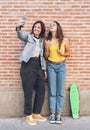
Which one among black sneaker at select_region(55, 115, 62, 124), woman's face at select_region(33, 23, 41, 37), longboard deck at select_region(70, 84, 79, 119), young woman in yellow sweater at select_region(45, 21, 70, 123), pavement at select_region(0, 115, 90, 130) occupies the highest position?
woman's face at select_region(33, 23, 41, 37)

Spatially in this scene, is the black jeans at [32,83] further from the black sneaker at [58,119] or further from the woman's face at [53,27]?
the woman's face at [53,27]

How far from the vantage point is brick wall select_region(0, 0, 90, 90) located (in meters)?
7.02

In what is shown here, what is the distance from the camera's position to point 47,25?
7.04m

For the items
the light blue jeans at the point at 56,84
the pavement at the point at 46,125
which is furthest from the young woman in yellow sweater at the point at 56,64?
the pavement at the point at 46,125

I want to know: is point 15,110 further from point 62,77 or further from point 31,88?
point 62,77

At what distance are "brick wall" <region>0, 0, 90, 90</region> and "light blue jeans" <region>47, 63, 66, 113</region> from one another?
299mm

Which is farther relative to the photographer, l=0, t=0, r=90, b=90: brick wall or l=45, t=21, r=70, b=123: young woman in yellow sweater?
l=0, t=0, r=90, b=90: brick wall

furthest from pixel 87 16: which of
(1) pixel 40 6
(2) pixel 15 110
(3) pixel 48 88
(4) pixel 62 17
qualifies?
(2) pixel 15 110

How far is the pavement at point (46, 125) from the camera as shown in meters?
6.63

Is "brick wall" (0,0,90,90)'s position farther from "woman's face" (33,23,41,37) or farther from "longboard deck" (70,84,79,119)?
"woman's face" (33,23,41,37)

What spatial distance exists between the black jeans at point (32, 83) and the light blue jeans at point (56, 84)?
17 centimetres

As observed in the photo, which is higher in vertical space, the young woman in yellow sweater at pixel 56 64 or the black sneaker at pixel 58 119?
the young woman in yellow sweater at pixel 56 64

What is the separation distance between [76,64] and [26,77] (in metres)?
1.08

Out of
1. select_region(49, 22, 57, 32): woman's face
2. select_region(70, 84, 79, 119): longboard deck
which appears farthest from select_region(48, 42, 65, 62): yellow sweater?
select_region(70, 84, 79, 119): longboard deck
